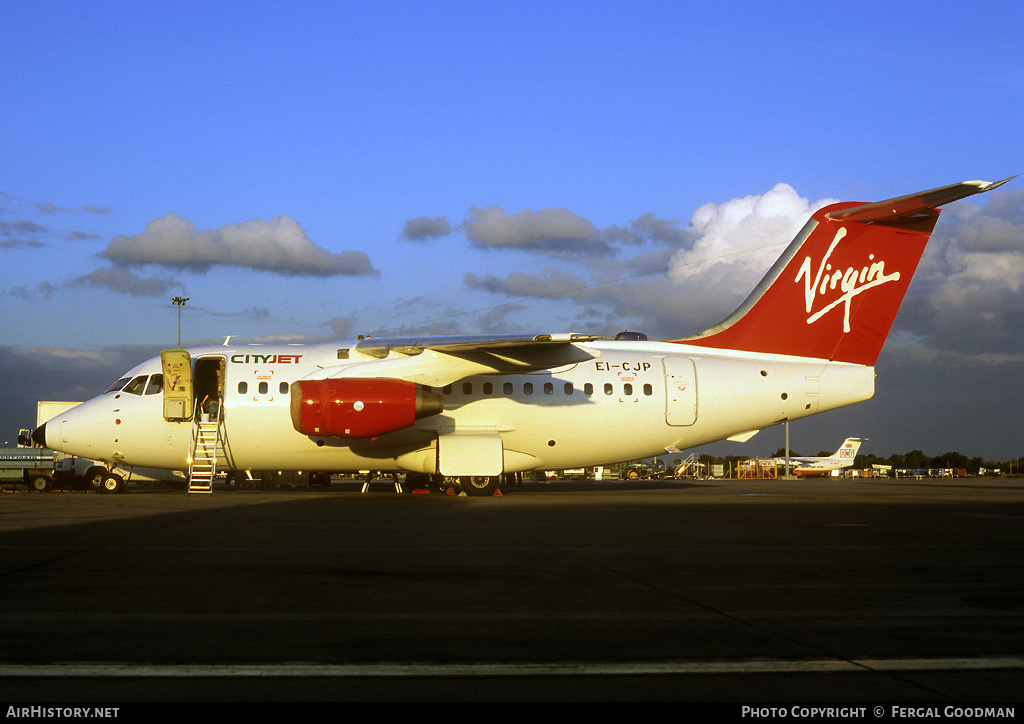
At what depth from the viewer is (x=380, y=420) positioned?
21734 millimetres

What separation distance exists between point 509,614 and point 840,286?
20.9 meters

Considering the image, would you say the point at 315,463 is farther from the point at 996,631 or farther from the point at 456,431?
the point at 996,631

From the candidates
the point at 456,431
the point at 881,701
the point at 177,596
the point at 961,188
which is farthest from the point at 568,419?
the point at 881,701

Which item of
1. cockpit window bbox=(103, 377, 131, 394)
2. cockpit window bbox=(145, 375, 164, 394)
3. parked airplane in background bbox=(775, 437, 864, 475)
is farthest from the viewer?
parked airplane in background bbox=(775, 437, 864, 475)

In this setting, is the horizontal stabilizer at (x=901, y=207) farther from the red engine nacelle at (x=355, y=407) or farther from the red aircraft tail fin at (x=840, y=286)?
the red engine nacelle at (x=355, y=407)

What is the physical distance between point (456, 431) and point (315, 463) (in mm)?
4120

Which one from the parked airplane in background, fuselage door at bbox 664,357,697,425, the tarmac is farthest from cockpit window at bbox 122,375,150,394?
the parked airplane in background

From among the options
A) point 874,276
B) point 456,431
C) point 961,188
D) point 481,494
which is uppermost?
point 961,188

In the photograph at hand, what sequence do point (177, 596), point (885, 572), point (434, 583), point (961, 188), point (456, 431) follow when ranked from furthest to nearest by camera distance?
point (456, 431)
point (961, 188)
point (885, 572)
point (434, 583)
point (177, 596)

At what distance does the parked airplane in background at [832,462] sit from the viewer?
275ft

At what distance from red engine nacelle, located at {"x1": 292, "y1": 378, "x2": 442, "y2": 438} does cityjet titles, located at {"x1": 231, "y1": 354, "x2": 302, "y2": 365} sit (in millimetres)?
2113

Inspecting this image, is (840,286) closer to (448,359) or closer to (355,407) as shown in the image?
(448,359)

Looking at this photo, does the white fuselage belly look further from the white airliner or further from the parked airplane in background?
the parked airplane in background

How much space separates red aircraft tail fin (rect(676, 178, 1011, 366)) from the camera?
80.7ft
